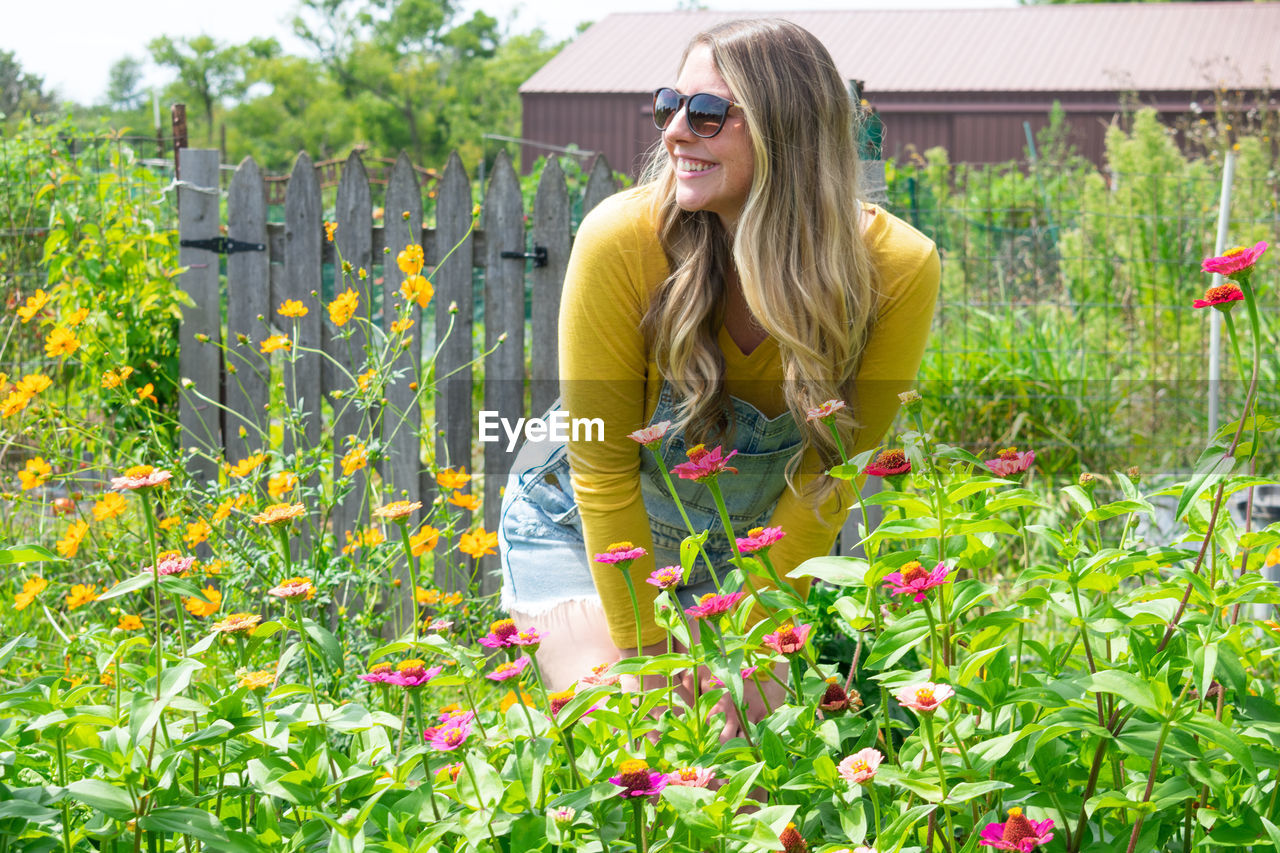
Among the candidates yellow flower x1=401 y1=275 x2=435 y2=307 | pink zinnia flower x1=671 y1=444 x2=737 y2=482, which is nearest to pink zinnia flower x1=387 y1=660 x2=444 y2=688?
pink zinnia flower x1=671 y1=444 x2=737 y2=482

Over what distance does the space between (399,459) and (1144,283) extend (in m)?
3.83

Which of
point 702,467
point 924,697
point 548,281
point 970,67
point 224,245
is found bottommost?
point 924,697

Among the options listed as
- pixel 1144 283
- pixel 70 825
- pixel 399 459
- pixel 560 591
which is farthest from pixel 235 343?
pixel 1144 283

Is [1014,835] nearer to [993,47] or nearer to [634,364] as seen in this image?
[634,364]

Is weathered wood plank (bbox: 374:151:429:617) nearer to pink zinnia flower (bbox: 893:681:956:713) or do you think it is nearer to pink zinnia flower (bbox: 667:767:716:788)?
pink zinnia flower (bbox: 667:767:716:788)

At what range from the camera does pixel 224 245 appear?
334 centimetres

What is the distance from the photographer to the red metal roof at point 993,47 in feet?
79.4

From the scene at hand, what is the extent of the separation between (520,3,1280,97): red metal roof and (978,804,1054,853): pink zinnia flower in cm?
2494

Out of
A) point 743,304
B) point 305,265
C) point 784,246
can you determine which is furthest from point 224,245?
point 784,246

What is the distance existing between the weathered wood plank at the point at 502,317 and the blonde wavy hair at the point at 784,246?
4.79 ft

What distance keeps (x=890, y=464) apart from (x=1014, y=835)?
0.36 metres

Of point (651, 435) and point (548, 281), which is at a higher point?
point (548, 281)

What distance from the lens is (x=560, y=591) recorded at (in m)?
2.03

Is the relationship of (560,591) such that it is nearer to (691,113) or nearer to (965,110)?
(691,113)
